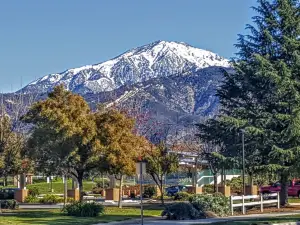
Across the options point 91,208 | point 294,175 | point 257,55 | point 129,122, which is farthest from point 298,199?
point 91,208

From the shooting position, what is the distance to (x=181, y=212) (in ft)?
113

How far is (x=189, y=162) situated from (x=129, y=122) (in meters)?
40.3

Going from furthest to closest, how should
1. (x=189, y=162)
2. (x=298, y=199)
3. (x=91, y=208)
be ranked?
1. (x=189, y=162)
2. (x=298, y=199)
3. (x=91, y=208)

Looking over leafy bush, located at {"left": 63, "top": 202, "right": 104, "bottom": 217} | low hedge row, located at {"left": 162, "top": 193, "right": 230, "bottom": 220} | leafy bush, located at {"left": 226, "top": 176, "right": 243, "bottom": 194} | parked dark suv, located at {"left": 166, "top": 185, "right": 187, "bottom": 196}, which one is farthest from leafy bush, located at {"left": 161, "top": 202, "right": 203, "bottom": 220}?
leafy bush, located at {"left": 226, "top": 176, "right": 243, "bottom": 194}

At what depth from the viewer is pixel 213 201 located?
122 ft

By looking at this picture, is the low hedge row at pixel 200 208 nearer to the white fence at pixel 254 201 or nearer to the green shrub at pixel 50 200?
the white fence at pixel 254 201

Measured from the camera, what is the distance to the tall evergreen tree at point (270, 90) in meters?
42.3

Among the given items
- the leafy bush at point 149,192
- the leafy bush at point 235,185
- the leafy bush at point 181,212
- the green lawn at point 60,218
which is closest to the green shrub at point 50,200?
the leafy bush at point 149,192

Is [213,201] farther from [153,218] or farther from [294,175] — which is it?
[294,175]

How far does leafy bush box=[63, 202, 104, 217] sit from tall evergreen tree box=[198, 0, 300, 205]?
11960 millimetres

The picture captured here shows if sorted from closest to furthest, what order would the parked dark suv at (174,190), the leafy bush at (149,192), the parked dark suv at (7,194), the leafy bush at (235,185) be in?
the parked dark suv at (7,194) < the leafy bush at (149,192) < the parked dark suv at (174,190) < the leafy bush at (235,185)

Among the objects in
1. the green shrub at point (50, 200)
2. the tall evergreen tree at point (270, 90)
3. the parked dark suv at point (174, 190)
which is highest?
the tall evergreen tree at point (270, 90)

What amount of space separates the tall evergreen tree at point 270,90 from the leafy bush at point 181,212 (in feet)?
29.5

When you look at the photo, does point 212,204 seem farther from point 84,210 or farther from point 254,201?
point 84,210
